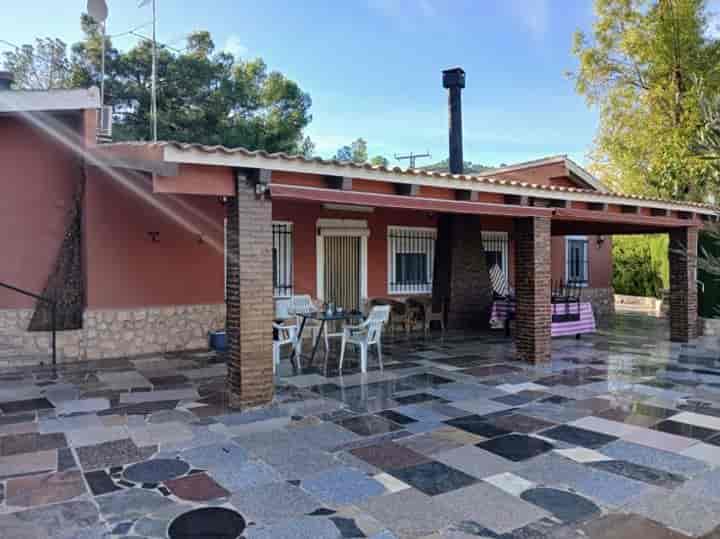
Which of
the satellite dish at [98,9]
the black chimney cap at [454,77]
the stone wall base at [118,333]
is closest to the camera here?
the stone wall base at [118,333]

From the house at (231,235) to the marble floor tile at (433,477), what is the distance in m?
2.22

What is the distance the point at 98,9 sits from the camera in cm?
999

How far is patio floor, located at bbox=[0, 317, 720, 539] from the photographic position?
3434 millimetres

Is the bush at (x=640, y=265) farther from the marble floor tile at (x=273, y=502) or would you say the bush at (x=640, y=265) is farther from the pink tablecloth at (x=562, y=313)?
the marble floor tile at (x=273, y=502)

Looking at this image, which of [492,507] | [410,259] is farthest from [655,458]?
[410,259]

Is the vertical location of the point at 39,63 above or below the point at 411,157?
above

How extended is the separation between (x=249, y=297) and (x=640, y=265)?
16.7 meters

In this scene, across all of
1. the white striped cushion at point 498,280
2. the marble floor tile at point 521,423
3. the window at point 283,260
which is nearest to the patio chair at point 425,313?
the white striped cushion at point 498,280

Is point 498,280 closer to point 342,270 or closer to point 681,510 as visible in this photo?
point 342,270

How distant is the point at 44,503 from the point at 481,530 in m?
2.83

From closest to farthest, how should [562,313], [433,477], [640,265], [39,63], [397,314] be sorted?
1. [433,477]
2. [562,313]
3. [397,314]
4. [640,265]
5. [39,63]

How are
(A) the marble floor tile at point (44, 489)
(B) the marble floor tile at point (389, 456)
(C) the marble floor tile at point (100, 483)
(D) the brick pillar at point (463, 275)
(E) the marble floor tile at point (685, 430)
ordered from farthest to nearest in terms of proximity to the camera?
(D) the brick pillar at point (463, 275), (E) the marble floor tile at point (685, 430), (B) the marble floor tile at point (389, 456), (C) the marble floor tile at point (100, 483), (A) the marble floor tile at point (44, 489)

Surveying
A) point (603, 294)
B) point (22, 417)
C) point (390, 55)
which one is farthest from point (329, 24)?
point (22, 417)

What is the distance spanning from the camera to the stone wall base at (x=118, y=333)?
27.5ft
